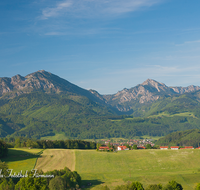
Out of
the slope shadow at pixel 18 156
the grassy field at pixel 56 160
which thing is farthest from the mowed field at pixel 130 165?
the slope shadow at pixel 18 156

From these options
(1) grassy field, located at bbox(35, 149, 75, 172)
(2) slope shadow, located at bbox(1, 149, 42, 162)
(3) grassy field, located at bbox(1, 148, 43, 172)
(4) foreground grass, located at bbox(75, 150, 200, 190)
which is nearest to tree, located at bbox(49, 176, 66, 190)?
(4) foreground grass, located at bbox(75, 150, 200, 190)

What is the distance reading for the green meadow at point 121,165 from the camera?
369 ft

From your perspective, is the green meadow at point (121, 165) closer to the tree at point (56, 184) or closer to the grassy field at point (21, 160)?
the grassy field at point (21, 160)

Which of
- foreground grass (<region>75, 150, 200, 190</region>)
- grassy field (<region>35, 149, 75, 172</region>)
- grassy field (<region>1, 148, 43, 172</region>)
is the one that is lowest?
foreground grass (<region>75, 150, 200, 190</region>)

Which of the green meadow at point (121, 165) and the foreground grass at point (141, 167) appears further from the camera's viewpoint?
the green meadow at point (121, 165)

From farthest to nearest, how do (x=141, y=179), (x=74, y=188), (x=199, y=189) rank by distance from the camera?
1. (x=141, y=179)
2. (x=74, y=188)
3. (x=199, y=189)

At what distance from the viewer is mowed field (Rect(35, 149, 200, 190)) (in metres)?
111

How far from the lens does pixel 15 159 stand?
13438cm

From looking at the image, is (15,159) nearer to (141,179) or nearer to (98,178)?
(98,178)

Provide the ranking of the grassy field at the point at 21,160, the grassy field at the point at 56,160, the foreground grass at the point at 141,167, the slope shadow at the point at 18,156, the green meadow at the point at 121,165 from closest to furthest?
the foreground grass at the point at 141,167, the green meadow at the point at 121,165, the grassy field at the point at 21,160, the grassy field at the point at 56,160, the slope shadow at the point at 18,156

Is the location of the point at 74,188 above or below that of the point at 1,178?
below

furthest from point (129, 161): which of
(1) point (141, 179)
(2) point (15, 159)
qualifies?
(2) point (15, 159)

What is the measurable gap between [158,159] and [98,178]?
50066 mm

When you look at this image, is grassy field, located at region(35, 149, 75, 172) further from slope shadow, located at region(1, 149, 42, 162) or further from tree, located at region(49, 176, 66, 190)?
tree, located at region(49, 176, 66, 190)
